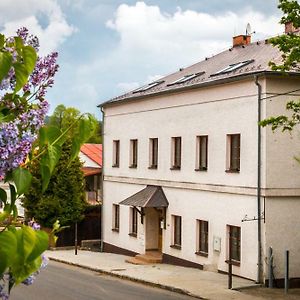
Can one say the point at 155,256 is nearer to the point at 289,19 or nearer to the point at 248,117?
the point at 248,117

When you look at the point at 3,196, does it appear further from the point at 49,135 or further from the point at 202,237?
the point at 202,237

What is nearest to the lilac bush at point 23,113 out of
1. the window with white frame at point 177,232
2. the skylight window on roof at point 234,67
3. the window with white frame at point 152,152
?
the skylight window on roof at point 234,67

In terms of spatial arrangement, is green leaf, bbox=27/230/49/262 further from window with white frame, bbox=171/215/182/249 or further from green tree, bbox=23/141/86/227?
green tree, bbox=23/141/86/227

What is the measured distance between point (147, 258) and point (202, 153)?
5.40 meters

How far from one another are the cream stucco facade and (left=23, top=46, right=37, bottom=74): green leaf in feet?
61.4

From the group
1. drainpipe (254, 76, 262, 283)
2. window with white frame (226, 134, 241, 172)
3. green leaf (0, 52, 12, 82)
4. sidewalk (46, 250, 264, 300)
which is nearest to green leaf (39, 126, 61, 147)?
green leaf (0, 52, 12, 82)

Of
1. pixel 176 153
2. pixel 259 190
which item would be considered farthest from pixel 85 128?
pixel 176 153

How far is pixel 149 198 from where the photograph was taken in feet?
90.5

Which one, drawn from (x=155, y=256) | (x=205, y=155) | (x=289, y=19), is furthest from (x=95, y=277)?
(x=289, y=19)

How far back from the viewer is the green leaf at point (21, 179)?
2.87 metres

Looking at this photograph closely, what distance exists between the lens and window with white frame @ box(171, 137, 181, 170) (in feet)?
88.4

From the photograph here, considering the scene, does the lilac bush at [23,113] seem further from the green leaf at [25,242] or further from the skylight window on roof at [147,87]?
the skylight window on roof at [147,87]

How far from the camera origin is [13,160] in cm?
318

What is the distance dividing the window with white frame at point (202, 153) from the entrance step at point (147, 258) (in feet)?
15.1
